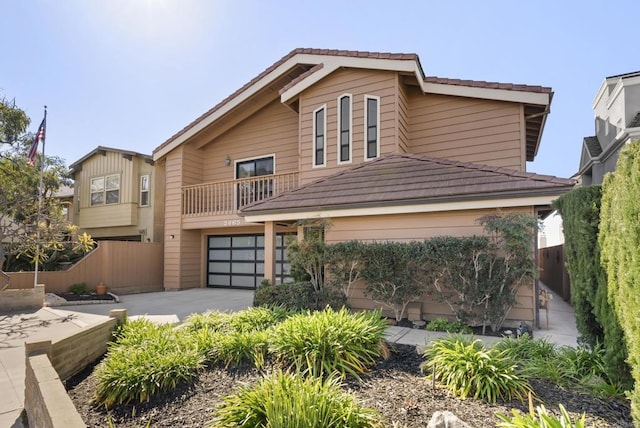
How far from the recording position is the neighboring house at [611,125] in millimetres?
11500

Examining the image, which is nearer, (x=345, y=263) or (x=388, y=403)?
(x=388, y=403)

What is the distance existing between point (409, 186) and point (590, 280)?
13.0 feet

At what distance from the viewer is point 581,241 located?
13.5 feet

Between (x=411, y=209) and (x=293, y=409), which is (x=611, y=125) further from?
(x=293, y=409)

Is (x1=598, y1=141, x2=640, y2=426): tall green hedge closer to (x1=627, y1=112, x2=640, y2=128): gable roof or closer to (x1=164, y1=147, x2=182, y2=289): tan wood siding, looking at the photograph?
(x1=627, y1=112, x2=640, y2=128): gable roof

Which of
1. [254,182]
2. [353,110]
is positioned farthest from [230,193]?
[353,110]

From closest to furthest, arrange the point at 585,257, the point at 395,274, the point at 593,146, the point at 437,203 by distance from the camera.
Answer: the point at 585,257
the point at 437,203
the point at 395,274
the point at 593,146

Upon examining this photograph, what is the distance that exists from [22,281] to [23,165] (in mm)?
4100

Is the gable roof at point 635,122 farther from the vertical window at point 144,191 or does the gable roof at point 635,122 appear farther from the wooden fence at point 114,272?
the vertical window at point 144,191

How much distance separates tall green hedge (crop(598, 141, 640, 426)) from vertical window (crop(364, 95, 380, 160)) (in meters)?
6.75

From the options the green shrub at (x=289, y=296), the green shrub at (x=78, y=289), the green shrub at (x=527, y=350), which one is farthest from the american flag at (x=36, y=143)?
the green shrub at (x=527, y=350)

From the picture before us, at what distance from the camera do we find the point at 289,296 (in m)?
7.70

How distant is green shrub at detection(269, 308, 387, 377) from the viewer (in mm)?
4039

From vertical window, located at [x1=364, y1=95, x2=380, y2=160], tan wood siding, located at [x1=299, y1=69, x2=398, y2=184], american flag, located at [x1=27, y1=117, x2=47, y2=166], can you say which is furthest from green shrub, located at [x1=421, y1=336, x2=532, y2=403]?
american flag, located at [x1=27, y1=117, x2=47, y2=166]
